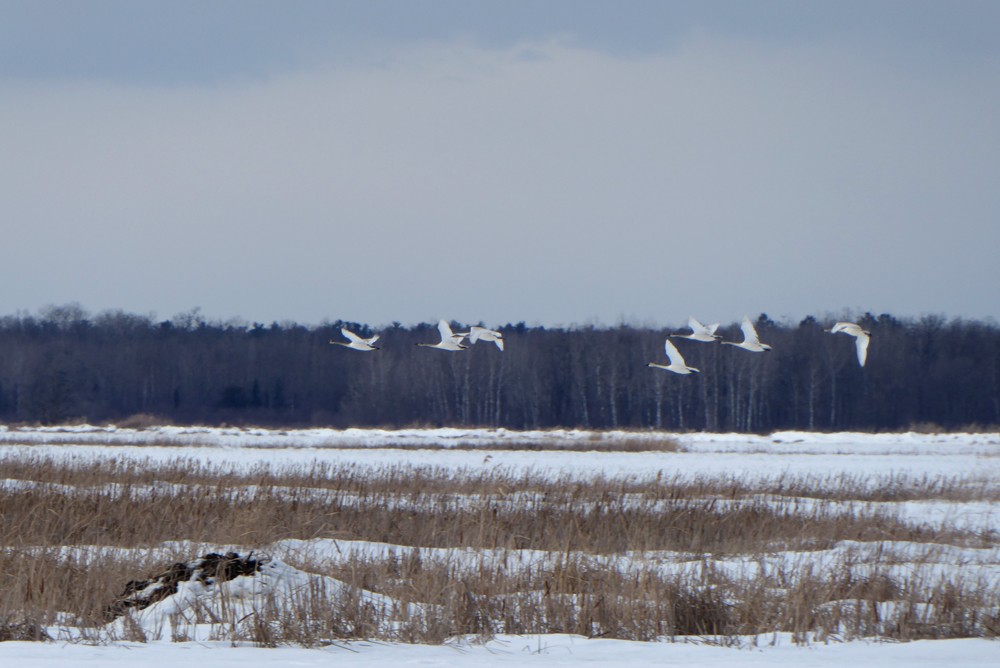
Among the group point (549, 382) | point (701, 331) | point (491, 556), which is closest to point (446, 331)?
point (701, 331)

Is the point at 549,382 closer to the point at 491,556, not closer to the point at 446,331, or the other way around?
the point at 446,331

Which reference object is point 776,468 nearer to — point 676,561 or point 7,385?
point 676,561

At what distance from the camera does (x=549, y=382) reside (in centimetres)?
7462

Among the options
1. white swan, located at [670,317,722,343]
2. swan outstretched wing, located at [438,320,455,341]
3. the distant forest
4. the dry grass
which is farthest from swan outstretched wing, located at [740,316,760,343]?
the distant forest

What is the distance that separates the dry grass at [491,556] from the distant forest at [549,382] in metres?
51.3

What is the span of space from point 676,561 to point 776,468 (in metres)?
16.4

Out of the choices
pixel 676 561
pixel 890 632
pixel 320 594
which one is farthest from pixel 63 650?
pixel 676 561

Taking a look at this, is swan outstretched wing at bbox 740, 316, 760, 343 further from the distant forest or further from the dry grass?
the distant forest

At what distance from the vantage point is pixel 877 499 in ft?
56.9

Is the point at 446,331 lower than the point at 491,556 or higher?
higher

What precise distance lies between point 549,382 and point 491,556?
214 ft

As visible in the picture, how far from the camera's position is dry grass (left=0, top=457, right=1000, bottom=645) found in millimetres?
7234

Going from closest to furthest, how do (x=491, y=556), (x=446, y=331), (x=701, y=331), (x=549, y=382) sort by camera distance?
(x=491, y=556) → (x=701, y=331) → (x=446, y=331) → (x=549, y=382)

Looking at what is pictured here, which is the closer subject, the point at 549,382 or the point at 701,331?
the point at 701,331
